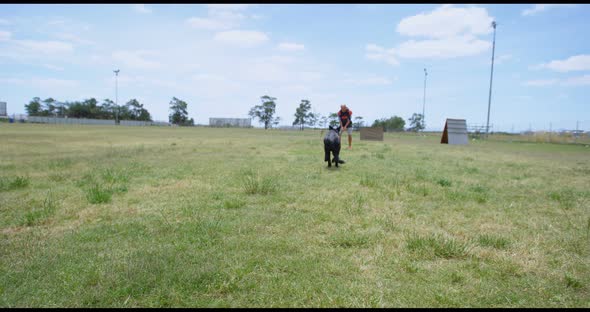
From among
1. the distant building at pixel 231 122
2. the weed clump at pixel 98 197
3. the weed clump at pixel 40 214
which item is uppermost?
the distant building at pixel 231 122

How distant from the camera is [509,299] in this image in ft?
7.99

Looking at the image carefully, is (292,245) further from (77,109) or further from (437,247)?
(77,109)

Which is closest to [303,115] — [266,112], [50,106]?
Result: [266,112]

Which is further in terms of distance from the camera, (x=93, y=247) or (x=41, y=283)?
(x=93, y=247)

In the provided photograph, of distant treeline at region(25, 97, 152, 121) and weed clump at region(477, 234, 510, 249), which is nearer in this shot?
weed clump at region(477, 234, 510, 249)

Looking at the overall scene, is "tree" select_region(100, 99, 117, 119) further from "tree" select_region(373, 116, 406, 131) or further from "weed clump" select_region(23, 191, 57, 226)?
"weed clump" select_region(23, 191, 57, 226)

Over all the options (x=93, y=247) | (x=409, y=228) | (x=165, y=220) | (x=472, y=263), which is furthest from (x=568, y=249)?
(x=93, y=247)

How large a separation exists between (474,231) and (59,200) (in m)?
6.39

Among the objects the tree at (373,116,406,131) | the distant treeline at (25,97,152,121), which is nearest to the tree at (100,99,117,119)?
the distant treeline at (25,97,152,121)

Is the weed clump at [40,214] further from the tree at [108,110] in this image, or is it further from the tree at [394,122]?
the tree at [108,110]

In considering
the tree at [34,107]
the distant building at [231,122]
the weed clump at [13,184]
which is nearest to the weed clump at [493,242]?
the weed clump at [13,184]

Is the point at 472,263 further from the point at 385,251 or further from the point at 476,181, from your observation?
the point at 476,181

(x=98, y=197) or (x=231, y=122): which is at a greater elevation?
(x=231, y=122)

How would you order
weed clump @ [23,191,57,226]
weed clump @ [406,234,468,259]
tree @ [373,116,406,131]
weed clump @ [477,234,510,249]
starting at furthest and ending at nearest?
tree @ [373,116,406,131] → weed clump @ [23,191,57,226] → weed clump @ [477,234,510,249] → weed clump @ [406,234,468,259]
